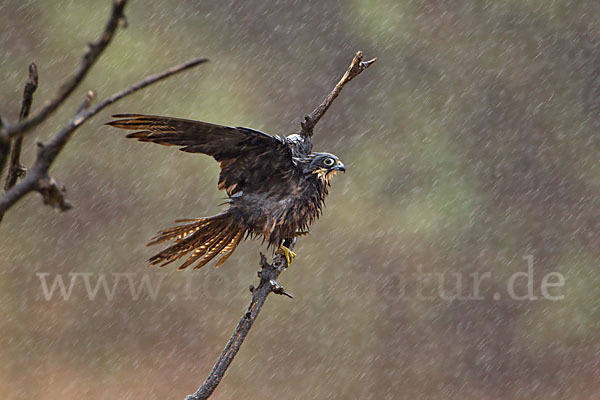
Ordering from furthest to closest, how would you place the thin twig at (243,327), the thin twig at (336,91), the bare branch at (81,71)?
the thin twig at (336,91) < the thin twig at (243,327) < the bare branch at (81,71)

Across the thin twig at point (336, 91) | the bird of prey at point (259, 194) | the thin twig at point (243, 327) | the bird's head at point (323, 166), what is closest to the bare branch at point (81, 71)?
the thin twig at point (243, 327)

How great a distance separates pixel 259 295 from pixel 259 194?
0.62 metres

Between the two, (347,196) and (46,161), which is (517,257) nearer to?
(347,196)

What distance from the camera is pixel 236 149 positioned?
2.32m

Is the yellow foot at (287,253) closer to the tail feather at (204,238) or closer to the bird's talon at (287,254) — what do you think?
the bird's talon at (287,254)

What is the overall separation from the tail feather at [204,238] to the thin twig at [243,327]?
12.3 inches

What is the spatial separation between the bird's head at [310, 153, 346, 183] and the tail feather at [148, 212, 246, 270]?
0.33 metres

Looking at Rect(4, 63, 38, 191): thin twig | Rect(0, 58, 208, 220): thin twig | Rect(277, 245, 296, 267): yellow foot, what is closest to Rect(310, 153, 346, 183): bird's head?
Rect(277, 245, 296, 267): yellow foot

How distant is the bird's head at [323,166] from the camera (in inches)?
96.3

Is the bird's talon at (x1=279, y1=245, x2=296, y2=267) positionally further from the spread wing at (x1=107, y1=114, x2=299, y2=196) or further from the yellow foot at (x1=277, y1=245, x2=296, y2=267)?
the spread wing at (x1=107, y1=114, x2=299, y2=196)

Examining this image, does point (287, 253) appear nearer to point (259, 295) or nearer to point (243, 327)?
point (259, 295)

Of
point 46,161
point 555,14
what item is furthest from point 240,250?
point 46,161

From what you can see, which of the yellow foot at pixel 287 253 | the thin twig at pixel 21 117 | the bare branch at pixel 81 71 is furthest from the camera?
the yellow foot at pixel 287 253

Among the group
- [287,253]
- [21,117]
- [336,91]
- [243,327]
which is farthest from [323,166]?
[21,117]
